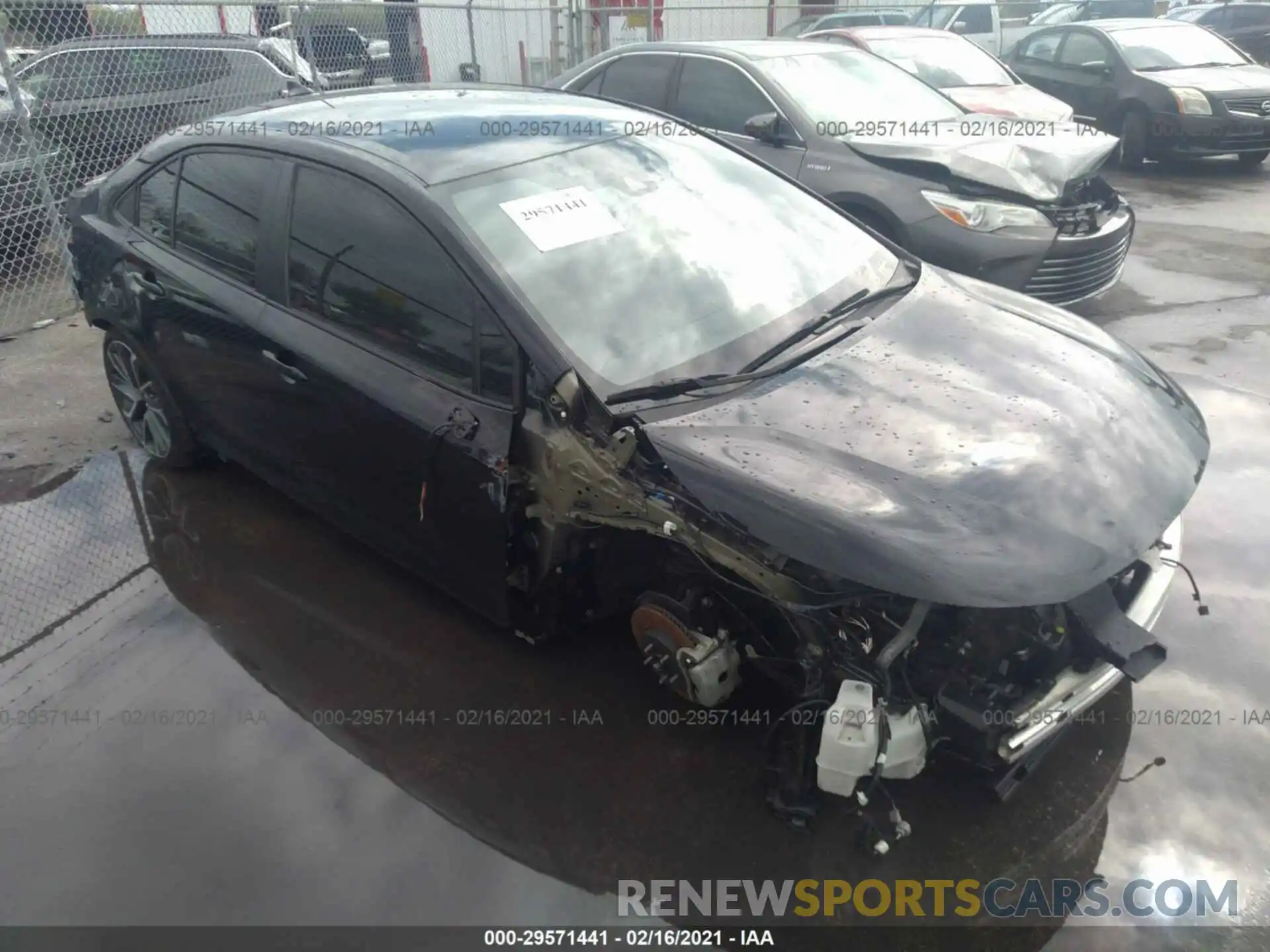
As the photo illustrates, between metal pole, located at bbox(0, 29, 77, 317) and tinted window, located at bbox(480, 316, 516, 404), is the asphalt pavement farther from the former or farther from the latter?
metal pole, located at bbox(0, 29, 77, 317)

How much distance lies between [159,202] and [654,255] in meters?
2.42

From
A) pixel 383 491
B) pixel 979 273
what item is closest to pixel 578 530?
pixel 383 491

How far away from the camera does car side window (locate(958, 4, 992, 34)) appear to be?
14375 mm

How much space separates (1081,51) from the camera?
10836 millimetres

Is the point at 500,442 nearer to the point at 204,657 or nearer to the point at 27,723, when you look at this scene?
the point at 204,657

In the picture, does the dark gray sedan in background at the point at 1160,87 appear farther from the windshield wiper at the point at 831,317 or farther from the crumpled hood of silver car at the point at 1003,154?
the windshield wiper at the point at 831,317

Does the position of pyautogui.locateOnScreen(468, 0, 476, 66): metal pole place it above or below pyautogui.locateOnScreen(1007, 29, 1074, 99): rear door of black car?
above

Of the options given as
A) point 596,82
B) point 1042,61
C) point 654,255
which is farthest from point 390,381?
point 1042,61

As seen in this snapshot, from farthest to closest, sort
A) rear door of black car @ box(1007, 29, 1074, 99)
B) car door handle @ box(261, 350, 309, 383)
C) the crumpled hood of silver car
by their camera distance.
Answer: rear door of black car @ box(1007, 29, 1074, 99) → the crumpled hood of silver car → car door handle @ box(261, 350, 309, 383)

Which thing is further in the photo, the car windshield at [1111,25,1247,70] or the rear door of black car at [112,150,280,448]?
the car windshield at [1111,25,1247,70]

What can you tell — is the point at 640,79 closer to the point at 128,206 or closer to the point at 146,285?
the point at 128,206

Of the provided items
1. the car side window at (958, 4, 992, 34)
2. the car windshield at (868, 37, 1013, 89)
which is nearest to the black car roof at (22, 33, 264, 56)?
the car windshield at (868, 37, 1013, 89)

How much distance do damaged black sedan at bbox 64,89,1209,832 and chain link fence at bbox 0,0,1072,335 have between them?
1.43m

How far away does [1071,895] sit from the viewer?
2.40 metres
